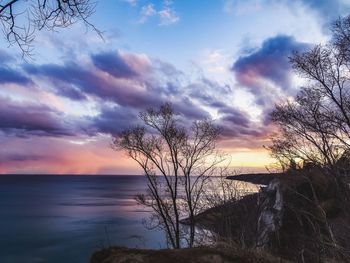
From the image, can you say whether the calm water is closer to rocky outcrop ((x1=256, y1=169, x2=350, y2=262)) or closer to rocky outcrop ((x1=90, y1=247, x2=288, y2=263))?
rocky outcrop ((x1=256, y1=169, x2=350, y2=262))

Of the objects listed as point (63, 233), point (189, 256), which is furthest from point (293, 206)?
A: point (63, 233)

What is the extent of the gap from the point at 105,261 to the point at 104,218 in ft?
260

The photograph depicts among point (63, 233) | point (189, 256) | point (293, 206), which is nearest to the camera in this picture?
point (189, 256)

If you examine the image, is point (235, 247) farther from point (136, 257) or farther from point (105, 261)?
point (105, 261)

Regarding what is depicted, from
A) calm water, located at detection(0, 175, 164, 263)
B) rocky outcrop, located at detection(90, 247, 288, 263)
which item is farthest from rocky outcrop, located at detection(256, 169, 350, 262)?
rocky outcrop, located at detection(90, 247, 288, 263)

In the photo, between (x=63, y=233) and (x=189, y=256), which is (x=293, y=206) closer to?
(x=189, y=256)

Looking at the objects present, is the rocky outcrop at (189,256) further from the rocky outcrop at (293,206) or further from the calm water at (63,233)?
the calm water at (63,233)

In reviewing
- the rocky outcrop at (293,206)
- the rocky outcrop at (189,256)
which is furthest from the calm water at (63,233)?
the rocky outcrop at (189,256)

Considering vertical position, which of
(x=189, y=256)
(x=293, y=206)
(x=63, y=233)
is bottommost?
(x=63, y=233)

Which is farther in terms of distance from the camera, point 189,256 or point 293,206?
point 293,206

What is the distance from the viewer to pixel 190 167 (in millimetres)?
36156

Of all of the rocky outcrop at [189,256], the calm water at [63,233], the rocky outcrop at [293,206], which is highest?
the rocky outcrop at [189,256]

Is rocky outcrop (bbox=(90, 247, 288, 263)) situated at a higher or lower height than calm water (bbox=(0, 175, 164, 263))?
higher

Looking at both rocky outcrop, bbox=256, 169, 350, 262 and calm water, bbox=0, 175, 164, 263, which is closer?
rocky outcrop, bbox=256, 169, 350, 262
